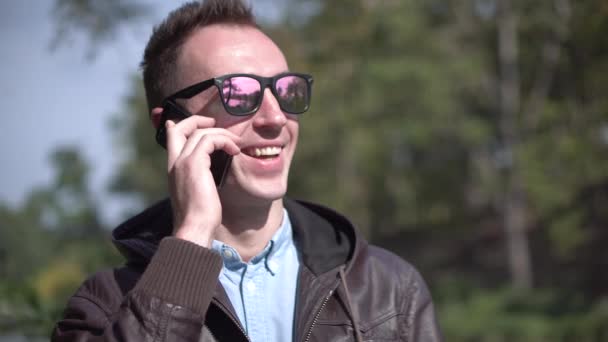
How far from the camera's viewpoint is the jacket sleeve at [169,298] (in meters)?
1.87

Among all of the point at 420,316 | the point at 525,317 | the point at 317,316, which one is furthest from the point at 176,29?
the point at 525,317

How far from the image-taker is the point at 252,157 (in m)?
2.26

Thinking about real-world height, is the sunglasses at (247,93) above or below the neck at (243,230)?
above

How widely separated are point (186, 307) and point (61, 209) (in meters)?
6.86

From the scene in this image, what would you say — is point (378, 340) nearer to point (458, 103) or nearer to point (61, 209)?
point (61, 209)

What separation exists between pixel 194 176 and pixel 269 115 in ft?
1.17

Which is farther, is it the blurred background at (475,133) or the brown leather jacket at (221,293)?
the blurred background at (475,133)

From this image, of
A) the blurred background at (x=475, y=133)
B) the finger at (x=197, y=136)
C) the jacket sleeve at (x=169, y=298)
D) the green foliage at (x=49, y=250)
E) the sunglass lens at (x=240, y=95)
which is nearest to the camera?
the jacket sleeve at (x=169, y=298)

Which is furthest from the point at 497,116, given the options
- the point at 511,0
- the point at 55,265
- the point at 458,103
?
the point at 55,265

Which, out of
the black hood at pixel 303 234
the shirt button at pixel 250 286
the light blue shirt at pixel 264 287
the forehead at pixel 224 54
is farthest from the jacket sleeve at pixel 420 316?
the forehead at pixel 224 54

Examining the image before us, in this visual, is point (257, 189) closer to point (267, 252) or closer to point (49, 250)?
point (267, 252)

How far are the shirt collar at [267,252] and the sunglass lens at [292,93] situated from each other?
1.21ft

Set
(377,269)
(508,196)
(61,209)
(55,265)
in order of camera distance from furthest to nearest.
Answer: (508,196)
(61,209)
(55,265)
(377,269)

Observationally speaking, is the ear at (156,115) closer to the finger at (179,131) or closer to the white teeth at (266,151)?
the finger at (179,131)
